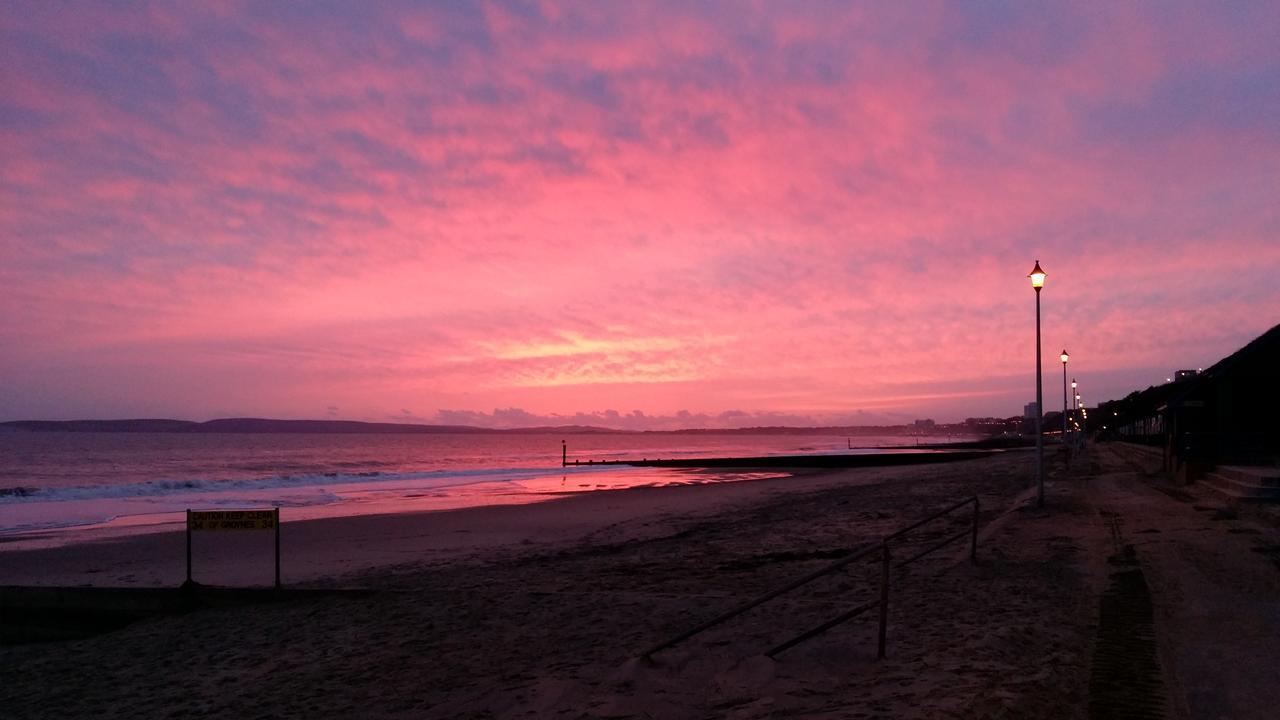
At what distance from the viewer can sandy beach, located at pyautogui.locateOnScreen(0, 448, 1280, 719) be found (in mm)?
7133

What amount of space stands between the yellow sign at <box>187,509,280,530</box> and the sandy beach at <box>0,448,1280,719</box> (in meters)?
1.28

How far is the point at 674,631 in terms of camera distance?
32.5ft

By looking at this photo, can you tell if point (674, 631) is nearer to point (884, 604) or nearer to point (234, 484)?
point (884, 604)

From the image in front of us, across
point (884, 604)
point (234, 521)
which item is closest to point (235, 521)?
point (234, 521)

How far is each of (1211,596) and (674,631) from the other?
260 inches

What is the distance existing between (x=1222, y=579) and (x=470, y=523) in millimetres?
18948

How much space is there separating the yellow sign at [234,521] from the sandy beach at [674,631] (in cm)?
128

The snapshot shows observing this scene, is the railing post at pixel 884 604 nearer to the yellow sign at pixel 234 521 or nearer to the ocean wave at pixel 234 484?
the yellow sign at pixel 234 521

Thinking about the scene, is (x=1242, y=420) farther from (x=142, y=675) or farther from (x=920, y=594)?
(x=142, y=675)

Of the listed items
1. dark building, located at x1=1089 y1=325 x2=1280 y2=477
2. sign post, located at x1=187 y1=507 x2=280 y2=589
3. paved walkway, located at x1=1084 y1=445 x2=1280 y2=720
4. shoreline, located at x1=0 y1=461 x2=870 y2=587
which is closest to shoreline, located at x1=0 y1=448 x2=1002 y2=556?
shoreline, located at x1=0 y1=461 x2=870 y2=587

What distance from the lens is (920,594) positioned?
11008 millimetres

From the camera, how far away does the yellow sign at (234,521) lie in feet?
42.8

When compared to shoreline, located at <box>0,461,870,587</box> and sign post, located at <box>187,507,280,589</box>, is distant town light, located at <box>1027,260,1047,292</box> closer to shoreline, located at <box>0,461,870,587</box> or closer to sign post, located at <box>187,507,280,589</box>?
shoreline, located at <box>0,461,870,587</box>

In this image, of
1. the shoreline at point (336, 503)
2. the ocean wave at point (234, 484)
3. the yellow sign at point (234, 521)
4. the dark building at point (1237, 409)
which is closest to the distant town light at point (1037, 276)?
the dark building at point (1237, 409)
